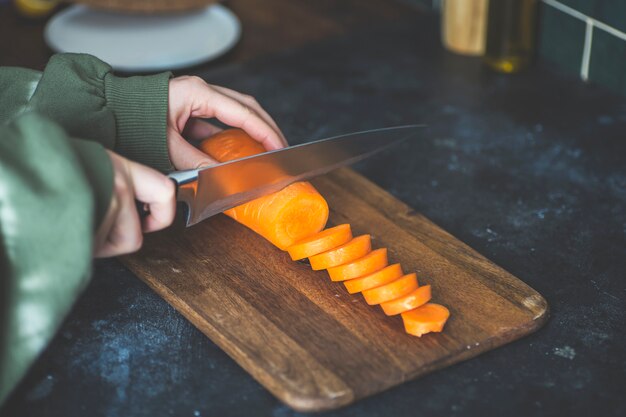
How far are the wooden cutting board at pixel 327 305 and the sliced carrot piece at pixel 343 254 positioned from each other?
31 millimetres

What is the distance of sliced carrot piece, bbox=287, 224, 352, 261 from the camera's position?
1365 mm

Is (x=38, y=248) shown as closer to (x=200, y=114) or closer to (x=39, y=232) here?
(x=39, y=232)

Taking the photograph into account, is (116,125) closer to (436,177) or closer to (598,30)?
(436,177)

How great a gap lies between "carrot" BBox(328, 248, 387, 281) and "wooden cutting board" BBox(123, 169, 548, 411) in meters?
0.03

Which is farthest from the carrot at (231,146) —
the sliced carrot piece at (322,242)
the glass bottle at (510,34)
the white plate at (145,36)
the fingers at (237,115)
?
the glass bottle at (510,34)

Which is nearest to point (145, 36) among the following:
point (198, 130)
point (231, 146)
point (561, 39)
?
point (198, 130)

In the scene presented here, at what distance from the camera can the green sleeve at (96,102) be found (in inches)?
55.0

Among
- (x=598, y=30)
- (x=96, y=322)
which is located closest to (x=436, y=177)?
(x=598, y=30)

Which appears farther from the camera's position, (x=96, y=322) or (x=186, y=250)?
(x=186, y=250)

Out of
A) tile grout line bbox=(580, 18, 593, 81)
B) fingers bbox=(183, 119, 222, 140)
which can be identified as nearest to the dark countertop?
tile grout line bbox=(580, 18, 593, 81)

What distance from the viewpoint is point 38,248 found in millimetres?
1037

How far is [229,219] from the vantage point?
60.4 inches

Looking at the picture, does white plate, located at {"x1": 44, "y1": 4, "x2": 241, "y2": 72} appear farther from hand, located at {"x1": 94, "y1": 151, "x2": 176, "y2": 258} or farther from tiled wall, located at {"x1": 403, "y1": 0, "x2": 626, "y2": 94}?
hand, located at {"x1": 94, "y1": 151, "x2": 176, "y2": 258}

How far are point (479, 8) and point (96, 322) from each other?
124 centimetres
